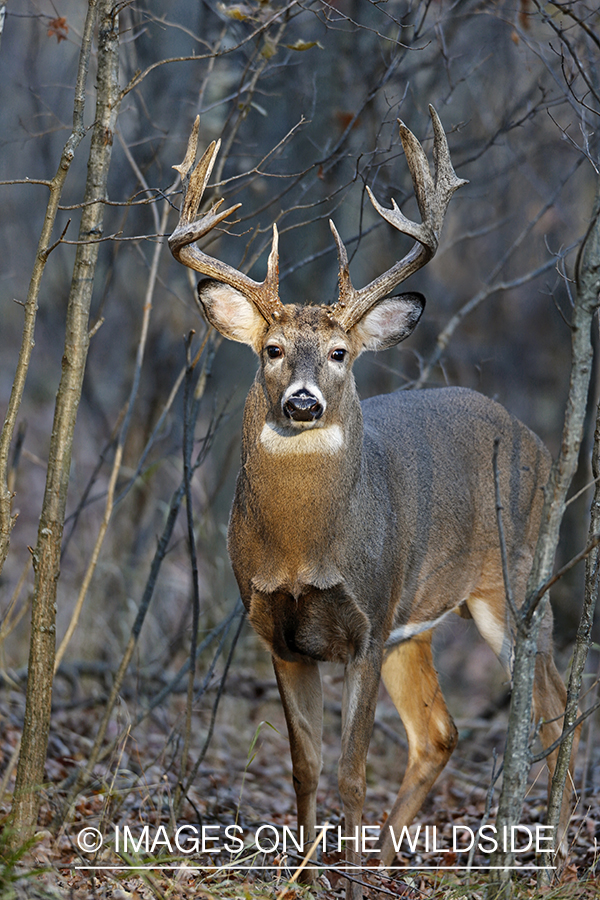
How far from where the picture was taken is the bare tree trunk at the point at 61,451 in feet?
13.8

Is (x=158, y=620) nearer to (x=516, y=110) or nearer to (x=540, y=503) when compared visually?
(x=540, y=503)

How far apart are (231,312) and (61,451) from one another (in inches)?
44.1

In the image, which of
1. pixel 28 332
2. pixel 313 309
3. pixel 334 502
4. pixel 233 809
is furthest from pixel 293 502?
pixel 233 809

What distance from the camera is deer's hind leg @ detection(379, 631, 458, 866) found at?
561cm

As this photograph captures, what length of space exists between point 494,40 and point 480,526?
4405 millimetres

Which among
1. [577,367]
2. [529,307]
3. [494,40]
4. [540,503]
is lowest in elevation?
[577,367]

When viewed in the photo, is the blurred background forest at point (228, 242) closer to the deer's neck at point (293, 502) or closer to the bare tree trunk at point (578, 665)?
the deer's neck at point (293, 502)

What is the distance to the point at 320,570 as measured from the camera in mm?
4562

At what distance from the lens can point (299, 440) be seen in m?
4.68

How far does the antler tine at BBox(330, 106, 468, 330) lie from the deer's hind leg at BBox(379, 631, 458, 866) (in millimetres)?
2316

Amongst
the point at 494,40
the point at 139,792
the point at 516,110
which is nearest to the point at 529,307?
the point at 494,40
